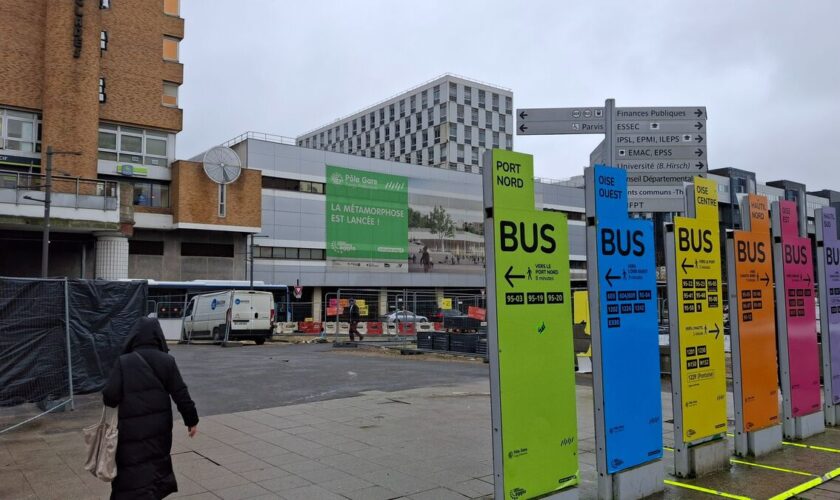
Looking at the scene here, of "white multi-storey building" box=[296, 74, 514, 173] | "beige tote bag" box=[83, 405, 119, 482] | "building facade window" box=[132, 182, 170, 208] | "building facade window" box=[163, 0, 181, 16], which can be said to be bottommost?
"beige tote bag" box=[83, 405, 119, 482]

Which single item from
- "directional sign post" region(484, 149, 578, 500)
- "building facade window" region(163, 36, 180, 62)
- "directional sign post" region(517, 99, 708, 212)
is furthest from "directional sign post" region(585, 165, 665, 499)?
"building facade window" region(163, 36, 180, 62)

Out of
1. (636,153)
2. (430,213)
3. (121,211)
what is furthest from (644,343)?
(430,213)

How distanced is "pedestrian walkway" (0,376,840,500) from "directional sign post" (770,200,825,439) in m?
0.31

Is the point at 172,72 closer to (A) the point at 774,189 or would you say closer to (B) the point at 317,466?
(B) the point at 317,466

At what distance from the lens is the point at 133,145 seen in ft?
139

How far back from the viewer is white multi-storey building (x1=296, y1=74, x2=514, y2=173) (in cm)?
9094

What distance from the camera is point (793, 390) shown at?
25.5 feet

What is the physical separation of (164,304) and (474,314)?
16237mm

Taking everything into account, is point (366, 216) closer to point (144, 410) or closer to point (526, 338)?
point (526, 338)

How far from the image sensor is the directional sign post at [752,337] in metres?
6.96

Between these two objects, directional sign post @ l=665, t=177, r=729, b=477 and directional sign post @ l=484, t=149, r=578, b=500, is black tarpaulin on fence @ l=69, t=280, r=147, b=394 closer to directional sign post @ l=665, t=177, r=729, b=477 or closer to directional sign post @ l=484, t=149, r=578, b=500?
directional sign post @ l=484, t=149, r=578, b=500

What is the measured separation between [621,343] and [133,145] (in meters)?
43.3

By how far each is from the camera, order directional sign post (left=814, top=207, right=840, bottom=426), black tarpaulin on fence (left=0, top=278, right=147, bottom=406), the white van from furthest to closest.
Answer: the white van → black tarpaulin on fence (left=0, top=278, right=147, bottom=406) → directional sign post (left=814, top=207, right=840, bottom=426)

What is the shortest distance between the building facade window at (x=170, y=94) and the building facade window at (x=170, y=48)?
1.84m
